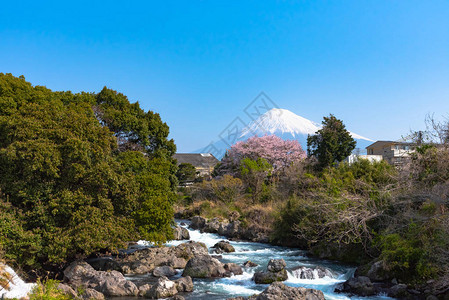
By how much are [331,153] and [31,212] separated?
879 inches

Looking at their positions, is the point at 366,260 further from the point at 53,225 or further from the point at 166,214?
the point at 53,225

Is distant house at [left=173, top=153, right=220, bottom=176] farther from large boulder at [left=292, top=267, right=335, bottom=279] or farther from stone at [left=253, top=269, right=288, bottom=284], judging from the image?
stone at [left=253, top=269, right=288, bottom=284]

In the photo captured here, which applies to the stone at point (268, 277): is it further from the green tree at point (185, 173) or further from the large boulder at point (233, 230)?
the green tree at point (185, 173)

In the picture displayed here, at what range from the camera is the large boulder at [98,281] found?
491 inches

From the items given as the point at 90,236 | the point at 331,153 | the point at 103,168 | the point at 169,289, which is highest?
the point at 331,153

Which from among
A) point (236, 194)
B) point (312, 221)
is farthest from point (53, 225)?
point (236, 194)

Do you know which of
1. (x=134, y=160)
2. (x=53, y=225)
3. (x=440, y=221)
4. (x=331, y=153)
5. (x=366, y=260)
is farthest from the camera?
(x=331, y=153)

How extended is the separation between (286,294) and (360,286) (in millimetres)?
2946

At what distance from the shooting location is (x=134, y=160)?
1783 centimetres

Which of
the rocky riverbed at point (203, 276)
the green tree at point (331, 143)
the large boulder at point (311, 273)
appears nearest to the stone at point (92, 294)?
the rocky riverbed at point (203, 276)

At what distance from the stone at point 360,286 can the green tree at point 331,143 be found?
17049 millimetres

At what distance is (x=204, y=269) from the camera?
48.7 ft

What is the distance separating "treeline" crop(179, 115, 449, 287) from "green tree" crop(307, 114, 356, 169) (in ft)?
0.26

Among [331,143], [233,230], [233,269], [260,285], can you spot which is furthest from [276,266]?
[331,143]
